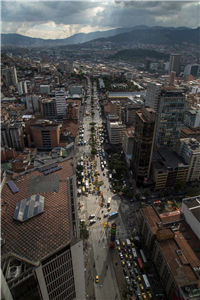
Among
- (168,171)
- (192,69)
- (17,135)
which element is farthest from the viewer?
(192,69)

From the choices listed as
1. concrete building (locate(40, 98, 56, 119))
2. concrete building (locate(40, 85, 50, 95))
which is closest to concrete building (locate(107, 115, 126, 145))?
concrete building (locate(40, 98, 56, 119))

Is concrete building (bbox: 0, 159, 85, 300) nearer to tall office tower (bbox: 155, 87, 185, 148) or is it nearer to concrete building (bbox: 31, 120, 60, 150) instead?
tall office tower (bbox: 155, 87, 185, 148)

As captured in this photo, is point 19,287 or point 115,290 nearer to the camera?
point 19,287

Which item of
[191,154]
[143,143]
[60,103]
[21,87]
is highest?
[143,143]

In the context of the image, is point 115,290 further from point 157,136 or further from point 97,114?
point 97,114

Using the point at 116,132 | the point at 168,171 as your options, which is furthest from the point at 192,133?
the point at 116,132

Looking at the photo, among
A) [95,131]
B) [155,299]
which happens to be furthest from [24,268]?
[95,131]

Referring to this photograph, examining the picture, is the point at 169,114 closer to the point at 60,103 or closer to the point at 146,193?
the point at 146,193
